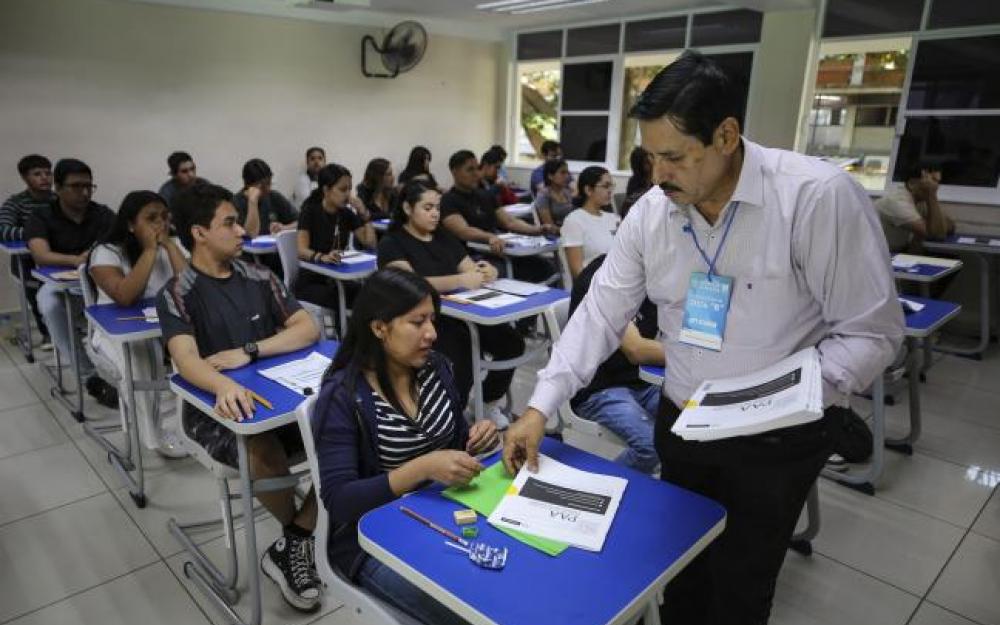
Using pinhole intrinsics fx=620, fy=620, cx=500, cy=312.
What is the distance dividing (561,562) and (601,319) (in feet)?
1.86

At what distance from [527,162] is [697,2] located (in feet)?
10.3

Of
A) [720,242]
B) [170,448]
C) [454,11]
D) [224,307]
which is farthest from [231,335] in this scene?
[454,11]

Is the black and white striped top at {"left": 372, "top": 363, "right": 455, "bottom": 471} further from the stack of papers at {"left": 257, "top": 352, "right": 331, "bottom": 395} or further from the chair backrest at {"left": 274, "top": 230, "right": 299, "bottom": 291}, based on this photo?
the chair backrest at {"left": 274, "top": 230, "right": 299, "bottom": 291}

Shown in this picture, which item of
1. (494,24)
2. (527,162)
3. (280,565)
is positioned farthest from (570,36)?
(280,565)

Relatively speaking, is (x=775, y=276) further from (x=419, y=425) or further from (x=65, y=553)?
(x=65, y=553)

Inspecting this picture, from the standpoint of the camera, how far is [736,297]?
1166 millimetres

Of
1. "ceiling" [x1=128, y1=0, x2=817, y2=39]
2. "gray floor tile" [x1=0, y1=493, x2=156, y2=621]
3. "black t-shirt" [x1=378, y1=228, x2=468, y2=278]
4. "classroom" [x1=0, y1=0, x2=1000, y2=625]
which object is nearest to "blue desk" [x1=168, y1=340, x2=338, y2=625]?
"classroom" [x1=0, y1=0, x2=1000, y2=625]

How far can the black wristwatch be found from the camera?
79.1 inches

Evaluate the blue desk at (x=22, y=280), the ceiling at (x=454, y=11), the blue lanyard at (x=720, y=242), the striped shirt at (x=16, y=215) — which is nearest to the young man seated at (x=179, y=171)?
the striped shirt at (x=16, y=215)

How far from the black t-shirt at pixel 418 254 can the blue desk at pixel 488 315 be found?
1.09 ft

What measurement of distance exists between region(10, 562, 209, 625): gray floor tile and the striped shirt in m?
3.00

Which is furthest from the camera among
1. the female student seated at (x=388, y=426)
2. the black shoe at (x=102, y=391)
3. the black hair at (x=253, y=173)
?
the black hair at (x=253, y=173)

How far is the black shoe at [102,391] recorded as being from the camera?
3421 millimetres

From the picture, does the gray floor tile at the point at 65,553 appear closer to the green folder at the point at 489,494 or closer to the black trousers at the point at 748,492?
the green folder at the point at 489,494
